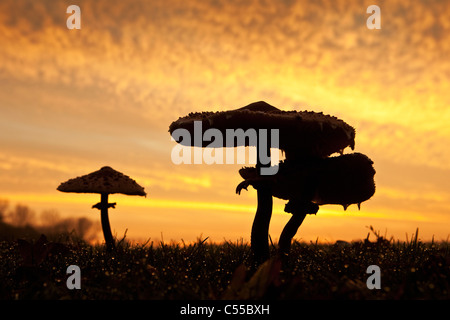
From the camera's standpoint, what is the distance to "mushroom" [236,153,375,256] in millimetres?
5496

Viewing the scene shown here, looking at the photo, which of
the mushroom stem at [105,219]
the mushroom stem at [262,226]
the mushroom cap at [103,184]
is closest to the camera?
the mushroom stem at [262,226]

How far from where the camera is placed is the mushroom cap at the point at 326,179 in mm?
5488

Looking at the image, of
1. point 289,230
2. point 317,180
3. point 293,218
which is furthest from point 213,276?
point 317,180

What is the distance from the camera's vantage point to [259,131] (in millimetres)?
5301

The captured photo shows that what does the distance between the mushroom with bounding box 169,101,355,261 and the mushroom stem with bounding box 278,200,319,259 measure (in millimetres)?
262

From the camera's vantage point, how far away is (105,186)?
759cm

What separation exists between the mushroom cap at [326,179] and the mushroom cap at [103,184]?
9.06ft

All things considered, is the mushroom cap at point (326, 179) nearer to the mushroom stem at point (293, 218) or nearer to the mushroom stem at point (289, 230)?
the mushroom stem at point (293, 218)

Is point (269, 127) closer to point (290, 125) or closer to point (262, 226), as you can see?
point (290, 125)

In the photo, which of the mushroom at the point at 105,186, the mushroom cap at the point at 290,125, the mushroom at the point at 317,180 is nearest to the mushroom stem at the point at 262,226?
the mushroom at the point at 317,180

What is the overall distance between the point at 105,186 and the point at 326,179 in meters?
3.95

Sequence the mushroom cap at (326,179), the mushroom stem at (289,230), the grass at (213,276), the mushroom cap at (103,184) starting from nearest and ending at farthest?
the grass at (213,276) < the mushroom cap at (326,179) < the mushroom stem at (289,230) < the mushroom cap at (103,184)
